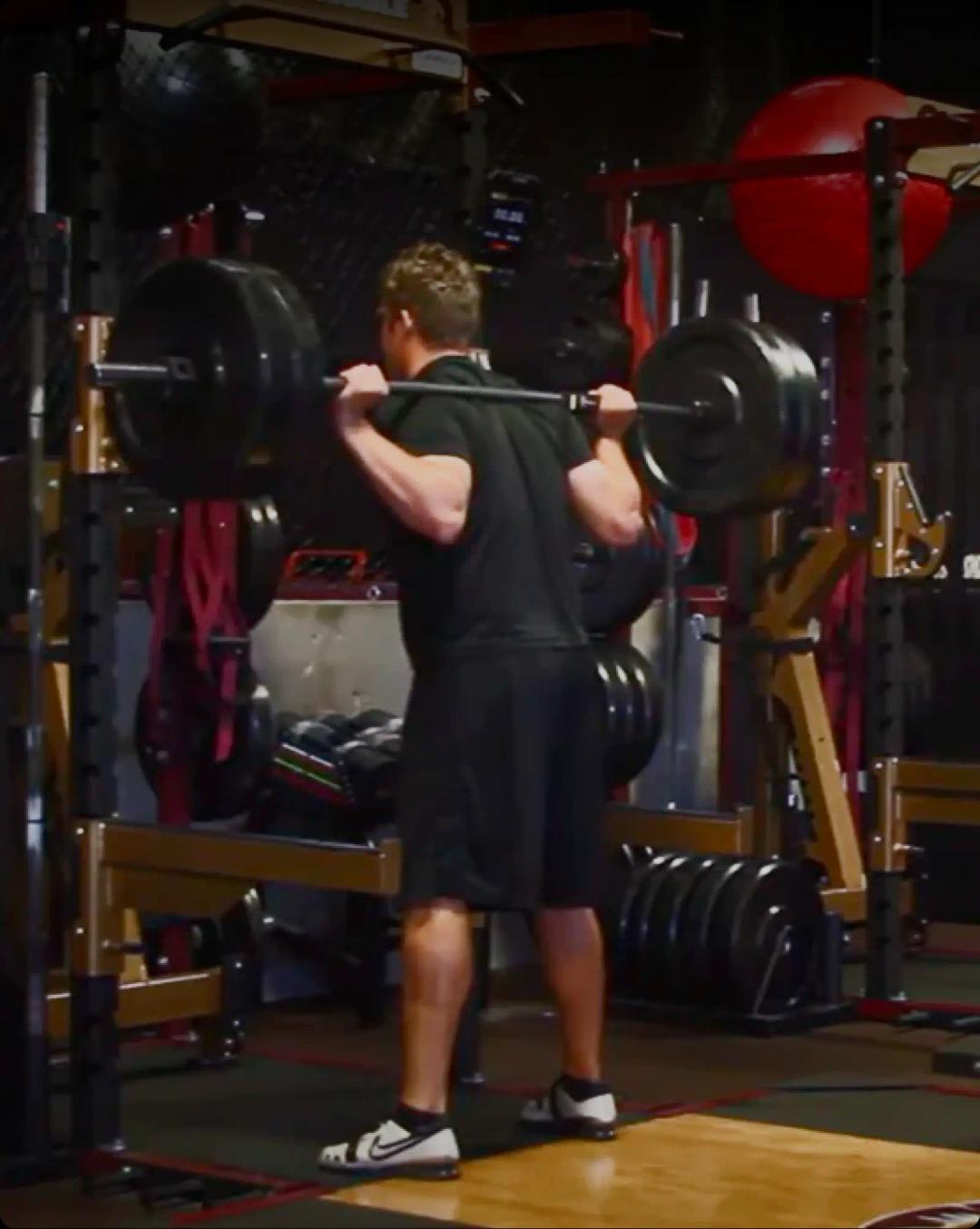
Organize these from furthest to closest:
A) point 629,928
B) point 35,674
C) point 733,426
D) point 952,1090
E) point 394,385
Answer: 1. point 629,928
2. point 733,426
3. point 952,1090
4. point 35,674
5. point 394,385

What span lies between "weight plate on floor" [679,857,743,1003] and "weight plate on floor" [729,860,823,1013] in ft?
0.21

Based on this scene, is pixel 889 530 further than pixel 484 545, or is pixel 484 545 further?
pixel 889 530

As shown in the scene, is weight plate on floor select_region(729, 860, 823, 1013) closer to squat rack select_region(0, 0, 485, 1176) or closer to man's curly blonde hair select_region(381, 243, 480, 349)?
squat rack select_region(0, 0, 485, 1176)

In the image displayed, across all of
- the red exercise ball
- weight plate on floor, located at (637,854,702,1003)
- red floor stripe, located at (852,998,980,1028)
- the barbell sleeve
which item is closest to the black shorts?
the barbell sleeve

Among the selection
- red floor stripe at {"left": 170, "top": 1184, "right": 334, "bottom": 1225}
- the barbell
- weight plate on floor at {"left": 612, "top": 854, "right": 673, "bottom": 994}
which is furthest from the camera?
weight plate on floor at {"left": 612, "top": 854, "right": 673, "bottom": 994}

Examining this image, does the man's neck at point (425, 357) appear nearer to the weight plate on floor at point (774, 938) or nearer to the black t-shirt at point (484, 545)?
the black t-shirt at point (484, 545)

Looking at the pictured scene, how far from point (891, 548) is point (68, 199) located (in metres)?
1.91

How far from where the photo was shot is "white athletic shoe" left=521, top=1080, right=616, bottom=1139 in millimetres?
4117

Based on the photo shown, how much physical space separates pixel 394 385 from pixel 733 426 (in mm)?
1321

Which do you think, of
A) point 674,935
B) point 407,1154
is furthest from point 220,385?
point 674,935

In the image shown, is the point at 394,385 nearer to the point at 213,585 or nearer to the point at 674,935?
the point at 213,585

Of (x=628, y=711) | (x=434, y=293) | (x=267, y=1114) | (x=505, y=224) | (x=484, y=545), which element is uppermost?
(x=505, y=224)

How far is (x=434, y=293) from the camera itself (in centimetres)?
396

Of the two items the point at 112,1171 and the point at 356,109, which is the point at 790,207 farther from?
the point at 112,1171
